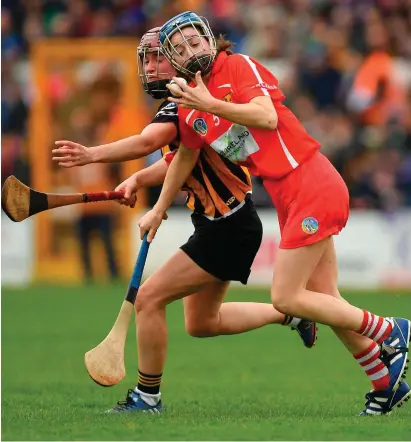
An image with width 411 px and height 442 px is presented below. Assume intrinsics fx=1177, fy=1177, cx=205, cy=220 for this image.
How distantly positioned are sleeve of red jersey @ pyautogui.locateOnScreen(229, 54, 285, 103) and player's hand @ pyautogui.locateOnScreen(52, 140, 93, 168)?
83 centimetres

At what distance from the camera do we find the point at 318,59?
16.4 metres

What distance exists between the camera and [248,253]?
6684 mm

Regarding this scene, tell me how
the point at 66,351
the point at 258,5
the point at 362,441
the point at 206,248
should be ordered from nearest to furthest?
the point at 362,441, the point at 206,248, the point at 66,351, the point at 258,5

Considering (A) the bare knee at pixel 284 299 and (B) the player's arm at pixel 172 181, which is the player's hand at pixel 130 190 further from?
(A) the bare knee at pixel 284 299

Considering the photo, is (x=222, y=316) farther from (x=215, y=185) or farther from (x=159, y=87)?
(x=159, y=87)

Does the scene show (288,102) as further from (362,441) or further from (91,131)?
(362,441)

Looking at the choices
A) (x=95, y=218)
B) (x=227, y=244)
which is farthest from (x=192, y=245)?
(x=95, y=218)

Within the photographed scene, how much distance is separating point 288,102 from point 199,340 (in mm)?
5583

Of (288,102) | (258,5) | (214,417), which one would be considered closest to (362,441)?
(214,417)

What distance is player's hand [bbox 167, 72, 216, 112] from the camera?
18.6 feet

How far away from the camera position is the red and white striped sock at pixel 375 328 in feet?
19.7

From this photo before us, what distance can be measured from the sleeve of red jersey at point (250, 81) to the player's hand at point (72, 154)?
0.83 metres

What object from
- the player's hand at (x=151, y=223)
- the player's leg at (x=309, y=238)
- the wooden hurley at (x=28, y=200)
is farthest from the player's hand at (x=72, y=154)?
the player's leg at (x=309, y=238)

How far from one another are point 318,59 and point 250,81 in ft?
35.0
